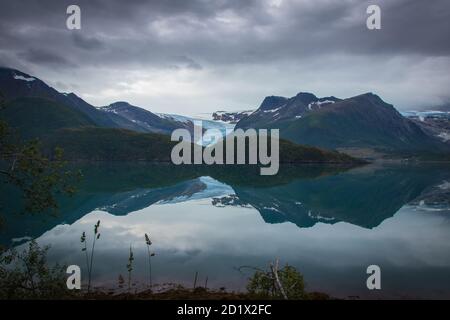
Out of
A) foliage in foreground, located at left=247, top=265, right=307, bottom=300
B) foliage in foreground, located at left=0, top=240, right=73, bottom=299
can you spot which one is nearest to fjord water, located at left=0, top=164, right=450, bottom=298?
foliage in foreground, located at left=0, top=240, right=73, bottom=299

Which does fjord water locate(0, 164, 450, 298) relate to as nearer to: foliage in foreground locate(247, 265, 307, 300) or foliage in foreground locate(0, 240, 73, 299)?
foliage in foreground locate(0, 240, 73, 299)

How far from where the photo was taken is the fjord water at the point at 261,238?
128 ft

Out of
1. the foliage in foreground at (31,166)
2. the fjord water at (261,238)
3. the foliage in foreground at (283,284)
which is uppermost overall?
the foliage in foreground at (31,166)

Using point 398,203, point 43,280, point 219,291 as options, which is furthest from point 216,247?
point 398,203

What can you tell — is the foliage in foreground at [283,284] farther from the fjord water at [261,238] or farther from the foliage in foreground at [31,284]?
the foliage in foreground at [31,284]

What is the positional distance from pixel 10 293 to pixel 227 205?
8138cm

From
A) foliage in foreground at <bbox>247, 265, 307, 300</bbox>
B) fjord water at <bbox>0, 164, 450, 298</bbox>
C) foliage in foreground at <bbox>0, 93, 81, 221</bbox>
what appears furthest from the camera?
fjord water at <bbox>0, 164, 450, 298</bbox>

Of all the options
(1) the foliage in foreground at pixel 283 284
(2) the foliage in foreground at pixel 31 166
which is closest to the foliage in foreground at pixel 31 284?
(2) the foliage in foreground at pixel 31 166

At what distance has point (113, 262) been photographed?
4438 cm

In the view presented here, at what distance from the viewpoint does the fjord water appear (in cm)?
3912

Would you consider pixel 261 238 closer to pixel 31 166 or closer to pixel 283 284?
pixel 283 284

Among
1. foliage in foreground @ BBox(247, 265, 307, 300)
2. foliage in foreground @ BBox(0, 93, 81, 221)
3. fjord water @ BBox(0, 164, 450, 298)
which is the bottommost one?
fjord water @ BBox(0, 164, 450, 298)

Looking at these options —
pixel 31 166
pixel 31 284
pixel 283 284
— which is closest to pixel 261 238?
pixel 283 284

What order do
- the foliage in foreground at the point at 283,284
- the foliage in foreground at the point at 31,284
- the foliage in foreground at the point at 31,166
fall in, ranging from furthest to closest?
the foliage in foreground at the point at 283,284 < the foliage in foreground at the point at 31,284 < the foliage in foreground at the point at 31,166
